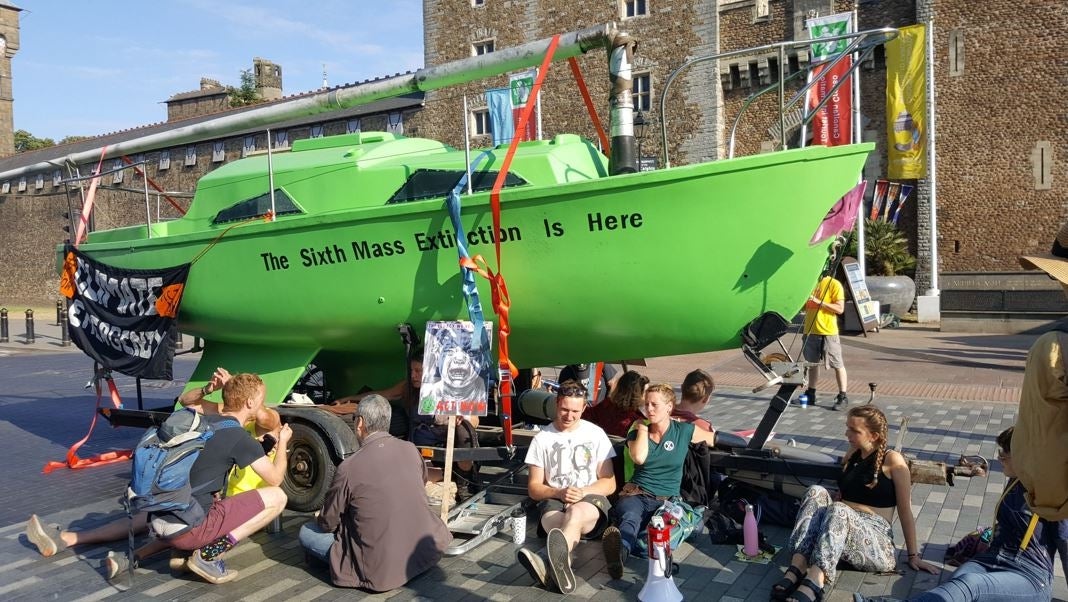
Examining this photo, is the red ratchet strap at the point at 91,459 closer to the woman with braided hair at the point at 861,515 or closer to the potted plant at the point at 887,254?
the woman with braided hair at the point at 861,515

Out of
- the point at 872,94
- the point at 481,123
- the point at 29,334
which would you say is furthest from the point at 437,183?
the point at 481,123

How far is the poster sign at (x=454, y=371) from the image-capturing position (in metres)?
5.80

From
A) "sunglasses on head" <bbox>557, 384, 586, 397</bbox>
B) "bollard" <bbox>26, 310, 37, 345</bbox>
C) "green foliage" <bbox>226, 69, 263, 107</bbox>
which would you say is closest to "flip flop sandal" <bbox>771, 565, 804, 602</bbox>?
"sunglasses on head" <bbox>557, 384, 586, 397</bbox>

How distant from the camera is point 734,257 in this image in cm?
523

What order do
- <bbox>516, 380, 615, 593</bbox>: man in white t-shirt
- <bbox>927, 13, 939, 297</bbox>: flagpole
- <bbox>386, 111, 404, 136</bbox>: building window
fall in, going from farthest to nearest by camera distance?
<bbox>386, 111, 404, 136</bbox>: building window < <bbox>927, 13, 939, 297</bbox>: flagpole < <bbox>516, 380, 615, 593</bbox>: man in white t-shirt

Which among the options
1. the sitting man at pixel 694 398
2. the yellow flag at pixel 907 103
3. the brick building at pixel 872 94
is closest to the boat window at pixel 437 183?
the sitting man at pixel 694 398

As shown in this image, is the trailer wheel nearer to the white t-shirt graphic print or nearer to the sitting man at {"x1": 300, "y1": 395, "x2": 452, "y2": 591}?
the sitting man at {"x1": 300, "y1": 395, "x2": 452, "y2": 591}

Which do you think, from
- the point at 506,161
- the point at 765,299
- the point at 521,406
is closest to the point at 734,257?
the point at 765,299

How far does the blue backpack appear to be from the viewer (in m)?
4.57

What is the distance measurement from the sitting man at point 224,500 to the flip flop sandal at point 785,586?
9.95ft

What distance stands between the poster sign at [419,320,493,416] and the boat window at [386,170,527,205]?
3.46 feet

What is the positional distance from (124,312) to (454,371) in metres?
3.67

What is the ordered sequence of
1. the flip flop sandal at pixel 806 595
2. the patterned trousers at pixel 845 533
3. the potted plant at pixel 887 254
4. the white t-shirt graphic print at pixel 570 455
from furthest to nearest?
the potted plant at pixel 887 254, the white t-shirt graphic print at pixel 570 455, the patterned trousers at pixel 845 533, the flip flop sandal at pixel 806 595

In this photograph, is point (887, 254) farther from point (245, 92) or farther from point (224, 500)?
point (245, 92)
